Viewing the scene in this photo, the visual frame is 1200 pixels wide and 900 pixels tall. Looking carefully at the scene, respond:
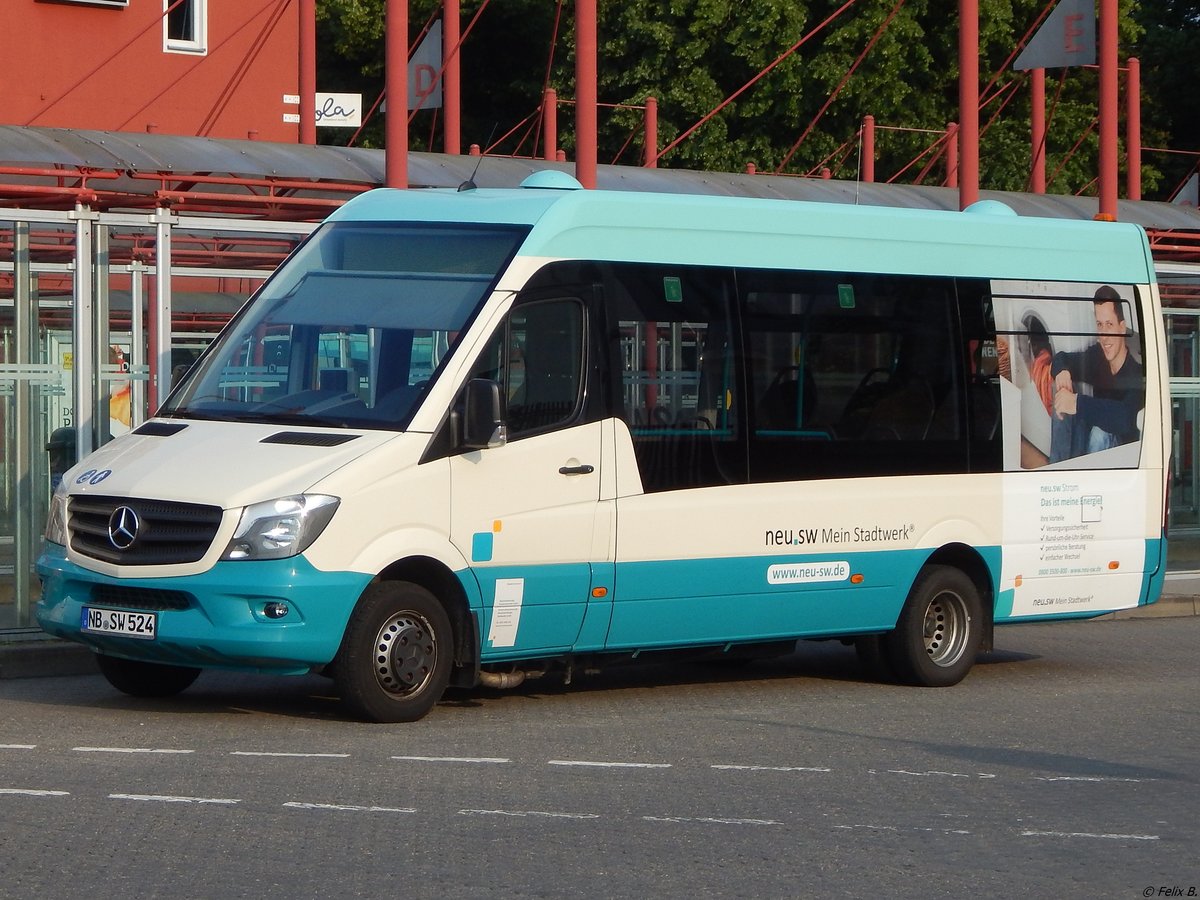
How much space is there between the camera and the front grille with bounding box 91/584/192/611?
9.82 metres

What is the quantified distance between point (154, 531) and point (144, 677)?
1.51 m

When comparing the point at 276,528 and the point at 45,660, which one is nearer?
the point at 276,528

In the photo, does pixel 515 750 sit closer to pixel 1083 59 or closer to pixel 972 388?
pixel 972 388

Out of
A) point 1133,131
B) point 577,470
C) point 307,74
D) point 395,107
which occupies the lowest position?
point 577,470

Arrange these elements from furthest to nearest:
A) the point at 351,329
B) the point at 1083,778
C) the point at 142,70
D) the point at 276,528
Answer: the point at 142,70, the point at 351,329, the point at 276,528, the point at 1083,778

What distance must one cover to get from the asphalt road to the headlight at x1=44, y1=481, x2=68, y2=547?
34.1 inches

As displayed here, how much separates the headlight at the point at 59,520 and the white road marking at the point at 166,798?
2.57m

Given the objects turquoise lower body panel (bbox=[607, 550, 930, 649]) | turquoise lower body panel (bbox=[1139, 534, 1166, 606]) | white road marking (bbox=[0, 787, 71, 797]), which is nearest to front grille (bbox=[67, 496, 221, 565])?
white road marking (bbox=[0, 787, 71, 797])

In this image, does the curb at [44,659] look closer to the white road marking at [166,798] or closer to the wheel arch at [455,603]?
the wheel arch at [455,603]

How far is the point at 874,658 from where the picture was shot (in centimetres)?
1245

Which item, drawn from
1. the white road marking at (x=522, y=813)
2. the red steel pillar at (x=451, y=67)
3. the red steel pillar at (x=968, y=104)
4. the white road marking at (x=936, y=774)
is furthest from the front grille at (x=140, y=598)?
the red steel pillar at (x=451, y=67)

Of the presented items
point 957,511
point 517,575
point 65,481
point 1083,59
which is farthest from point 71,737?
point 1083,59

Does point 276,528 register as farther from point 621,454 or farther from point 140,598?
point 621,454

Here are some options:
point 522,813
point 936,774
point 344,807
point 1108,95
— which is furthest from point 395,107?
point 522,813
